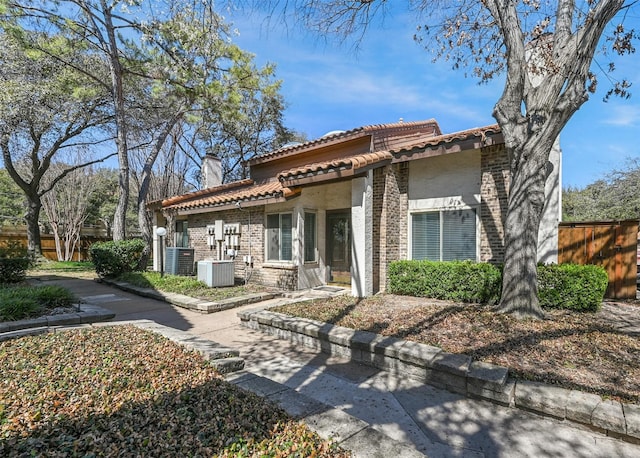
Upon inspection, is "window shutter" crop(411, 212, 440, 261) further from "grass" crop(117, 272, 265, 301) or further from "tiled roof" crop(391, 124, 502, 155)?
"grass" crop(117, 272, 265, 301)

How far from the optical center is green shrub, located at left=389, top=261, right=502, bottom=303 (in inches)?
273

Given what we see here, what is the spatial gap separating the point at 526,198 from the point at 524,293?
5.41 feet

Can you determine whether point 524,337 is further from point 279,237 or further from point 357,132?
point 357,132

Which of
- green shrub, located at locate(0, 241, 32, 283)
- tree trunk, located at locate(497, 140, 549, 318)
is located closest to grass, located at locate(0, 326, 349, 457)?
tree trunk, located at locate(497, 140, 549, 318)

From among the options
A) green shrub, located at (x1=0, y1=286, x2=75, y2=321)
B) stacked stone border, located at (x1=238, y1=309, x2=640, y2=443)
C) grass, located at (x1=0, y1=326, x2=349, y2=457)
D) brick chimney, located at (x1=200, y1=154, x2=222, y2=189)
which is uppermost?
brick chimney, located at (x1=200, y1=154, x2=222, y2=189)

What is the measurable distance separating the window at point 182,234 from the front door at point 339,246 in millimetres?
6672

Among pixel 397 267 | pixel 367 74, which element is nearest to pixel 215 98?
pixel 367 74

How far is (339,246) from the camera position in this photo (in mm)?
10477

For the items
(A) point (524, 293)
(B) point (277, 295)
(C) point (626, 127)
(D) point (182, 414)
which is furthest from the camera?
(C) point (626, 127)

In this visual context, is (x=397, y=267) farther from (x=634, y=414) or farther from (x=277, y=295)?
(x=634, y=414)

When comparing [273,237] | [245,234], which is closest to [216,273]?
[245,234]

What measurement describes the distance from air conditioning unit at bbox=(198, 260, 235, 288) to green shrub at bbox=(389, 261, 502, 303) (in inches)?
200

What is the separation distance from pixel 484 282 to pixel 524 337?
2.31 metres

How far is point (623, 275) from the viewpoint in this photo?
24.5 feet
